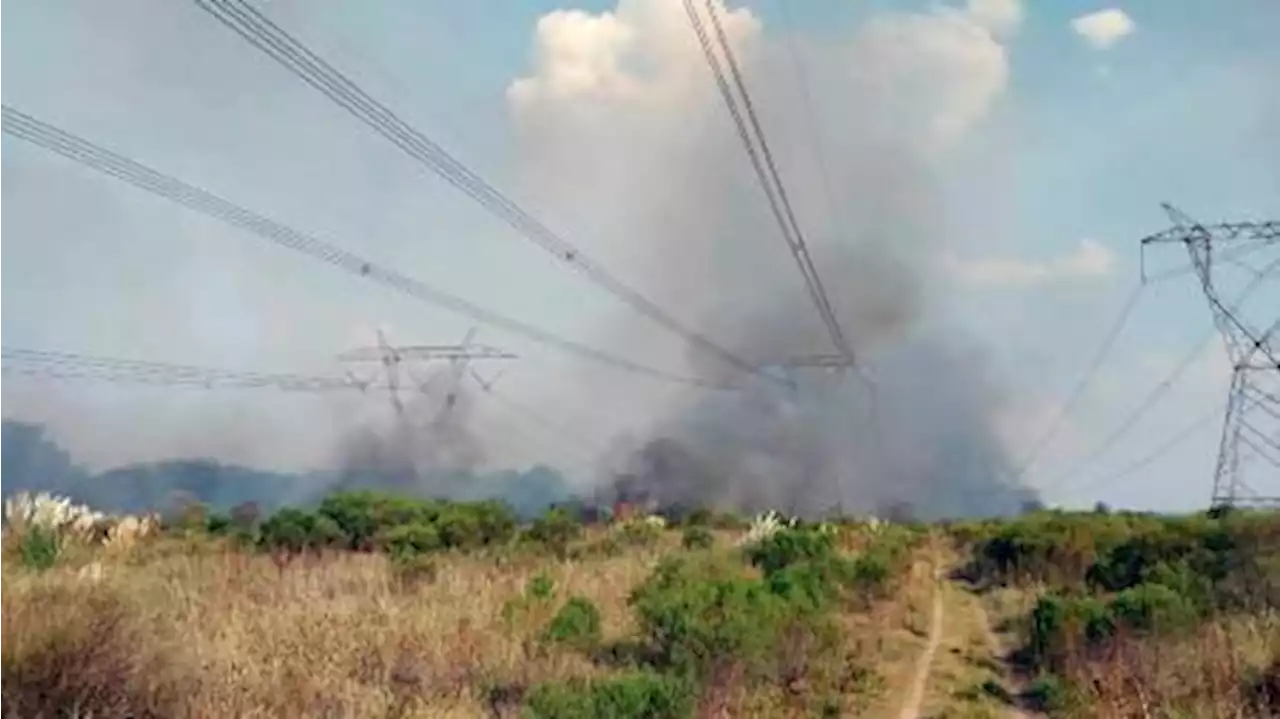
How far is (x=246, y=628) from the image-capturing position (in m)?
17.7

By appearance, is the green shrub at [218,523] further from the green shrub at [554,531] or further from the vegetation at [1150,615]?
the vegetation at [1150,615]

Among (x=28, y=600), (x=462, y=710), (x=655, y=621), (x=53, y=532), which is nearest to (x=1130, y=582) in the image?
(x=655, y=621)

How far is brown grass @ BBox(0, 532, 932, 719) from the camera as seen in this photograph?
1207cm

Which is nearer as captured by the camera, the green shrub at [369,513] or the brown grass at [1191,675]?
the brown grass at [1191,675]

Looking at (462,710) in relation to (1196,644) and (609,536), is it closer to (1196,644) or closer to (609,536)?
(1196,644)

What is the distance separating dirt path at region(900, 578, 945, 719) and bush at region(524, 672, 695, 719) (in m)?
4.62

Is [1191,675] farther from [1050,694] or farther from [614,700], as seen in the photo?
[614,700]

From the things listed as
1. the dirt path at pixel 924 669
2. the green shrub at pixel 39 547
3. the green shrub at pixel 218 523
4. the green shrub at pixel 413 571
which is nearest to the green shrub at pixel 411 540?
the green shrub at pixel 413 571

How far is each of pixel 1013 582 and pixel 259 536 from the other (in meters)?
19.7

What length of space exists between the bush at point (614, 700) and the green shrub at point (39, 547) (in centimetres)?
1089

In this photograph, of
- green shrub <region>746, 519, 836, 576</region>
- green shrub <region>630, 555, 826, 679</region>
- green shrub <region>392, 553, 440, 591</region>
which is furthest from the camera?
green shrub <region>746, 519, 836, 576</region>

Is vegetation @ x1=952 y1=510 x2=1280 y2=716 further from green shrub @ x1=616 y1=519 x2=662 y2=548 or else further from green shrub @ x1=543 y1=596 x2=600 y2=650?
green shrub @ x1=616 y1=519 x2=662 y2=548

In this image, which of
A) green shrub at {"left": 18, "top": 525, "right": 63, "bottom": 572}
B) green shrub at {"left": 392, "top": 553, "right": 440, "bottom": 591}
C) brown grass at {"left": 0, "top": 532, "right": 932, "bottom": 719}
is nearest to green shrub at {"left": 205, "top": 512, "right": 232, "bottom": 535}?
green shrub at {"left": 392, "top": 553, "right": 440, "bottom": 591}

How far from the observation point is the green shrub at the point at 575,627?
20.3 meters
